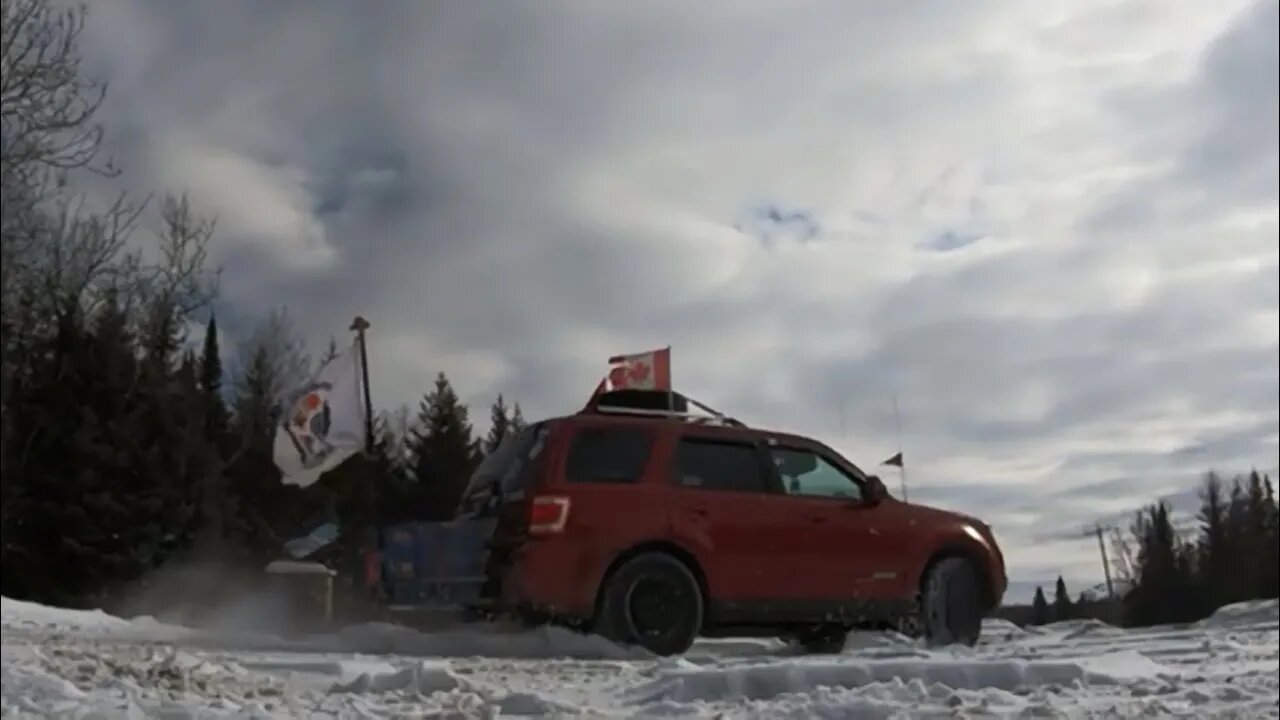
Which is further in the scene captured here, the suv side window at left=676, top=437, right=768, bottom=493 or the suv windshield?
the suv side window at left=676, top=437, right=768, bottom=493

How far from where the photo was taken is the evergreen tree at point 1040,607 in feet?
9.06

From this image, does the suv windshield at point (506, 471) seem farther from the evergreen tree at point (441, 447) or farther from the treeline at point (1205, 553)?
the treeline at point (1205, 553)

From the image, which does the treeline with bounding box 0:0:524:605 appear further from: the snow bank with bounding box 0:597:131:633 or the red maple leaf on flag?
the snow bank with bounding box 0:597:131:633

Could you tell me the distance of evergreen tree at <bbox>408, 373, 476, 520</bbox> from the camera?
271 centimetres

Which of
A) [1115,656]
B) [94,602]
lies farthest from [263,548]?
[1115,656]

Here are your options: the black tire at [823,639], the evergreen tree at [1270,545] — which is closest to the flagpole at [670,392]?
the evergreen tree at [1270,545]

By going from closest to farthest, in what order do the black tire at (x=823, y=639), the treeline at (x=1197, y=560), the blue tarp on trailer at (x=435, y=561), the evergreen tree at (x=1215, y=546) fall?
the treeline at (x=1197, y=560) → the evergreen tree at (x=1215, y=546) → the blue tarp on trailer at (x=435, y=561) → the black tire at (x=823, y=639)

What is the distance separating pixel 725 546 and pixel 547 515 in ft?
3.27

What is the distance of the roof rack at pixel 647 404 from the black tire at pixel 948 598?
3013 millimetres

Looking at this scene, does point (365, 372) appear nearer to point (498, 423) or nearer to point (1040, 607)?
point (498, 423)

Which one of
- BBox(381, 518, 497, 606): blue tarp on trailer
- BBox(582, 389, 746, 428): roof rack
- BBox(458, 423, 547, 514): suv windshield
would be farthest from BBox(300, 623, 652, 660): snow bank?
BBox(582, 389, 746, 428): roof rack

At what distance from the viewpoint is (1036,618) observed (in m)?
2.87

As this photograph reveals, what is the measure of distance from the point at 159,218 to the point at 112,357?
22.0 inches

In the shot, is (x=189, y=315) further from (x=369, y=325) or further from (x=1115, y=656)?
(x=1115, y=656)
